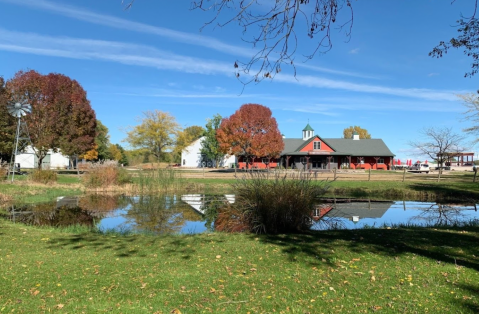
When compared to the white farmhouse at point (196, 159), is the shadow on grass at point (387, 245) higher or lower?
lower

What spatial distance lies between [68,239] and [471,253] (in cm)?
796

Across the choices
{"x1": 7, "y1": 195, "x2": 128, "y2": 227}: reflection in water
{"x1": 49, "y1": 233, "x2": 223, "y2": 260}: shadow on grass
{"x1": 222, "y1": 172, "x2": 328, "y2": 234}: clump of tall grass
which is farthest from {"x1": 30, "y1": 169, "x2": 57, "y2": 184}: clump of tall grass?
{"x1": 222, "y1": 172, "x2": 328, "y2": 234}: clump of tall grass

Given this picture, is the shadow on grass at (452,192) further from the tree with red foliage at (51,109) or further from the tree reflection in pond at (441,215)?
the tree with red foliage at (51,109)

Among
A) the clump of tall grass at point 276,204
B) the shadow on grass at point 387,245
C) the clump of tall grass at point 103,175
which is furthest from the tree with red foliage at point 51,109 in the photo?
the shadow on grass at point 387,245

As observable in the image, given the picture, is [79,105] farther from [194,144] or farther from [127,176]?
[194,144]

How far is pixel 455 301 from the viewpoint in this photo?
161 inches

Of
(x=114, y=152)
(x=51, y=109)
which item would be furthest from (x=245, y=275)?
(x=114, y=152)

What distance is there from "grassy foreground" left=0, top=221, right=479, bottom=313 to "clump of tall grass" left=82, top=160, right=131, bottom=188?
16.4 meters

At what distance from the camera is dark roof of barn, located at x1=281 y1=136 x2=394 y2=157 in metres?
57.1

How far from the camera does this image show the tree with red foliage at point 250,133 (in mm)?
46906

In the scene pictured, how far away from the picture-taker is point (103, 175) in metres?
23.4

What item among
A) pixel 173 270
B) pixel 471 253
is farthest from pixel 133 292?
pixel 471 253

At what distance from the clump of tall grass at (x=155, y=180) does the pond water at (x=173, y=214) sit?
277 centimetres

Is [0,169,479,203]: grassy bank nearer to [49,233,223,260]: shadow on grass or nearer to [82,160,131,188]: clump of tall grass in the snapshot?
[82,160,131,188]: clump of tall grass
